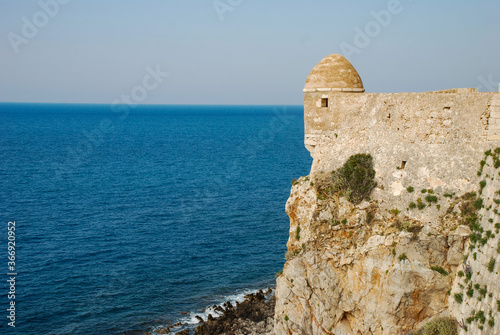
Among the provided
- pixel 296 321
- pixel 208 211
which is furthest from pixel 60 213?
pixel 296 321

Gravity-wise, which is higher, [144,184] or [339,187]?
[339,187]

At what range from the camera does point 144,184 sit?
219ft

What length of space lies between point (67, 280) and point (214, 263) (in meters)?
12.1

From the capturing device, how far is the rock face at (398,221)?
1712cm

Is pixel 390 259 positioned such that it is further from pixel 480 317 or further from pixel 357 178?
pixel 480 317

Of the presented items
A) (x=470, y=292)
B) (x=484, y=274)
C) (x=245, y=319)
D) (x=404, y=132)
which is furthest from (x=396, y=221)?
(x=245, y=319)

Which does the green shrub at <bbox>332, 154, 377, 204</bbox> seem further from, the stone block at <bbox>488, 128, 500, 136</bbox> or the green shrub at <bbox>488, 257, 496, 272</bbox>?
the green shrub at <bbox>488, 257, 496, 272</bbox>

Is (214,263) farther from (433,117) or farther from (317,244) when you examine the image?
(433,117)

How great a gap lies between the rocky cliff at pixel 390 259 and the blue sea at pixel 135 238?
14.4 m

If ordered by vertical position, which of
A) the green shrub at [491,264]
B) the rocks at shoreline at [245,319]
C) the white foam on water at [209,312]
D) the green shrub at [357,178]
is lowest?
the white foam on water at [209,312]

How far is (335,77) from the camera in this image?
73.5 ft

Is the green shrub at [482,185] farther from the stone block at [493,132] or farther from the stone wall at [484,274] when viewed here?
the stone block at [493,132]

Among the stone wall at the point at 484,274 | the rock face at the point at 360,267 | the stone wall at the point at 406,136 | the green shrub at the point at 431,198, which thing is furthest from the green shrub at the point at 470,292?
the green shrub at the point at 431,198

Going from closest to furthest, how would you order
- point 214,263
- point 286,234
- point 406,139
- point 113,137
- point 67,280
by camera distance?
point 406,139 < point 67,280 < point 214,263 < point 286,234 < point 113,137
